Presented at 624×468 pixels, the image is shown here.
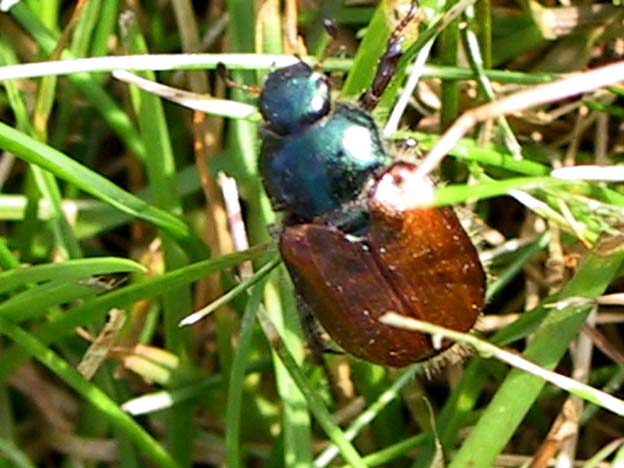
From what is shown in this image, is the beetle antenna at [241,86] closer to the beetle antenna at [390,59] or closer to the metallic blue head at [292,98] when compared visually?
the metallic blue head at [292,98]

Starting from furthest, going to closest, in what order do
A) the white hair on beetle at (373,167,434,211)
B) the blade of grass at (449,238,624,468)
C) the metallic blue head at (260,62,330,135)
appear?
the metallic blue head at (260,62,330,135)
the white hair on beetle at (373,167,434,211)
the blade of grass at (449,238,624,468)

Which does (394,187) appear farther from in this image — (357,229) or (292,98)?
(292,98)

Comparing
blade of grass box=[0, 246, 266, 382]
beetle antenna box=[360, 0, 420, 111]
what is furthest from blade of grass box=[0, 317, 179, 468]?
beetle antenna box=[360, 0, 420, 111]

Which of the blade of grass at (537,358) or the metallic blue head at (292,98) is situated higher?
the metallic blue head at (292,98)

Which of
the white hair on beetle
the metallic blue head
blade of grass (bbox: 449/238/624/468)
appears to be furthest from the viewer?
the metallic blue head

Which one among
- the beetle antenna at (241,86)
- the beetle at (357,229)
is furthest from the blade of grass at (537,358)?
the beetle antenna at (241,86)

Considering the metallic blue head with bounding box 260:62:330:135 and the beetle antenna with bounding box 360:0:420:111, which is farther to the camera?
the metallic blue head with bounding box 260:62:330:135

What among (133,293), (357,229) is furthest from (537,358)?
(133,293)

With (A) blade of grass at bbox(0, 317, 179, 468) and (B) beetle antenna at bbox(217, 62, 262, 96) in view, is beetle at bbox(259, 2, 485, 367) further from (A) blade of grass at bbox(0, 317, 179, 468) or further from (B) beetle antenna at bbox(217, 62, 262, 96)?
(A) blade of grass at bbox(0, 317, 179, 468)
